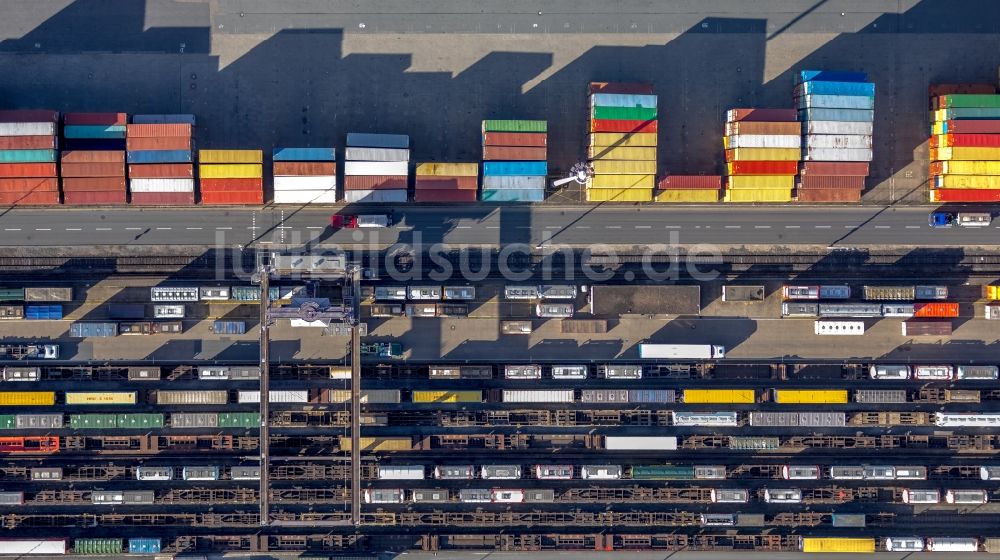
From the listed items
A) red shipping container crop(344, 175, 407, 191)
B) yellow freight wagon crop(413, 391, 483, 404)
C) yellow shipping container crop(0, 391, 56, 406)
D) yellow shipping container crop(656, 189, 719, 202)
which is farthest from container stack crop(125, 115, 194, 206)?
yellow shipping container crop(656, 189, 719, 202)

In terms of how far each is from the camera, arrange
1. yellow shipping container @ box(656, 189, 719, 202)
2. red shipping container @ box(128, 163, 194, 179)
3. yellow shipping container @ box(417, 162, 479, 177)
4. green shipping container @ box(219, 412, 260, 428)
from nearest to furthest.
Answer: red shipping container @ box(128, 163, 194, 179)
yellow shipping container @ box(417, 162, 479, 177)
green shipping container @ box(219, 412, 260, 428)
yellow shipping container @ box(656, 189, 719, 202)

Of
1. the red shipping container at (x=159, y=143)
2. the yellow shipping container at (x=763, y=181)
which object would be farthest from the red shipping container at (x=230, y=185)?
the yellow shipping container at (x=763, y=181)

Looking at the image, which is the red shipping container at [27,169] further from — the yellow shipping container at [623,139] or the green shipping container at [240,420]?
the yellow shipping container at [623,139]

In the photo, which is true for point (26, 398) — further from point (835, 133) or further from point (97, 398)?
point (835, 133)

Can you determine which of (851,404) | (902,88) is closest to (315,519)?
(851,404)

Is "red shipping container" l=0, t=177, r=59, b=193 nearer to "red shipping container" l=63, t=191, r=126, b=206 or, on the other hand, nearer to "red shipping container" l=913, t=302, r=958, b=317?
"red shipping container" l=63, t=191, r=126, b=206

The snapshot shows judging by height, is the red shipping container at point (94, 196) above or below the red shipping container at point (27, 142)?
below

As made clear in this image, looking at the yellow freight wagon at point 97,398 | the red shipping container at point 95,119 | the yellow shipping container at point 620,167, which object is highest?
the red shipping container at point 95,119
